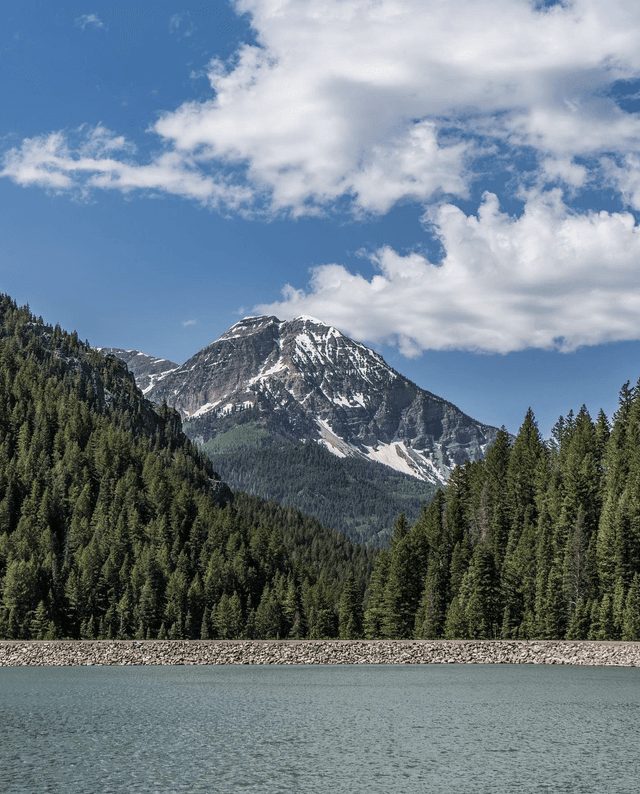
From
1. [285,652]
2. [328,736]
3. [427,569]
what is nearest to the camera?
[328,736]

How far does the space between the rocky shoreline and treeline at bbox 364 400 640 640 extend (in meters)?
11.1

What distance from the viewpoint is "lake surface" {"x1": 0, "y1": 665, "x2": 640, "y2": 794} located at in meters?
34.1

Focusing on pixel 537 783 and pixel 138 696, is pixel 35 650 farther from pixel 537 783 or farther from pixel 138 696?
pixel 537 783

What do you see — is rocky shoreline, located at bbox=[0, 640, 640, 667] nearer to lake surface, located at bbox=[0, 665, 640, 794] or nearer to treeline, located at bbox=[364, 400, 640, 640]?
treeline, located at bbox=[364, 400, 640, 640]

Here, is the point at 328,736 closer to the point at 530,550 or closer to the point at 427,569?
the point at 530,550

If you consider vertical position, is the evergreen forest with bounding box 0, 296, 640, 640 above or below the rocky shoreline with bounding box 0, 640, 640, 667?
above

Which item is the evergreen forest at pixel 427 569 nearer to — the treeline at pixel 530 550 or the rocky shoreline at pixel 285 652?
the treeline at pixel 530 550

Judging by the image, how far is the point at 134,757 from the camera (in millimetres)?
39625

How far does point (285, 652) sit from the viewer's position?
408 ft

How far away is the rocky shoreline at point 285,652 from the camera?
369ft

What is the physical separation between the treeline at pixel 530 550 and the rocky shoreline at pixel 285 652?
1111 cm

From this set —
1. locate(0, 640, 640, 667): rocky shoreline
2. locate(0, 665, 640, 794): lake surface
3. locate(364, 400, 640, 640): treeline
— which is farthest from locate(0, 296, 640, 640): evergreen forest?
locate(0, 665, 640, 794): lake surface

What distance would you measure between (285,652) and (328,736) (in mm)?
80224

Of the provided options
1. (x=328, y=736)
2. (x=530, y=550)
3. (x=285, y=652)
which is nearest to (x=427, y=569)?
(x=530, y=550)
